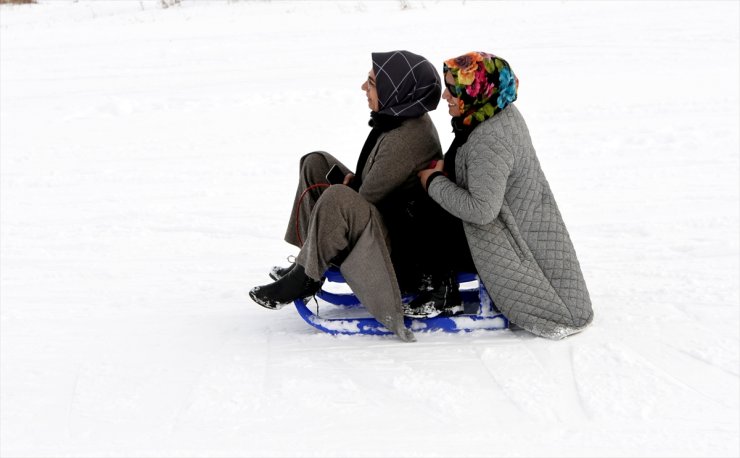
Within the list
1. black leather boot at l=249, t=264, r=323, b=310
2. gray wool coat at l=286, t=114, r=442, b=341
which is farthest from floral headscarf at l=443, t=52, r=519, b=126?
black leather boot at l=249, t=264, r=323, b=310

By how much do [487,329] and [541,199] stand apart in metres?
0.58

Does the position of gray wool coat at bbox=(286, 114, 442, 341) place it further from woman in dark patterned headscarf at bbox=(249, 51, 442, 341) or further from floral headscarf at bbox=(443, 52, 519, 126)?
floral headscarf at bbox=(443, 52, 519, 126)

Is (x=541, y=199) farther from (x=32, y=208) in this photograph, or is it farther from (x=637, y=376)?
(x=32, y=208)

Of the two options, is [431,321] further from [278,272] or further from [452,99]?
[452,99]

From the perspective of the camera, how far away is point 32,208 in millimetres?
5508

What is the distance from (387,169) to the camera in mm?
3346

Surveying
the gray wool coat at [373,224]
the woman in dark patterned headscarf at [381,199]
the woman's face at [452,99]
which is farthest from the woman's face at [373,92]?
the woman's face at [452,99]

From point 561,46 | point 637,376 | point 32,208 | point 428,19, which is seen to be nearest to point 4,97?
point 32,208

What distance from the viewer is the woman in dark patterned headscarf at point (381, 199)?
327 centimetres

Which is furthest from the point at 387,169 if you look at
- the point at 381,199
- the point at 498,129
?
the point at 498,129

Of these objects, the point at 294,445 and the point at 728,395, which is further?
the point at 728,395

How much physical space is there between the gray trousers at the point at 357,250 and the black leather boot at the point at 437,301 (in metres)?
0.12

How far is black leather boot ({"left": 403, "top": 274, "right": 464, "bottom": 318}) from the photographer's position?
3.50 m

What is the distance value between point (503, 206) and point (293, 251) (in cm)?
177
